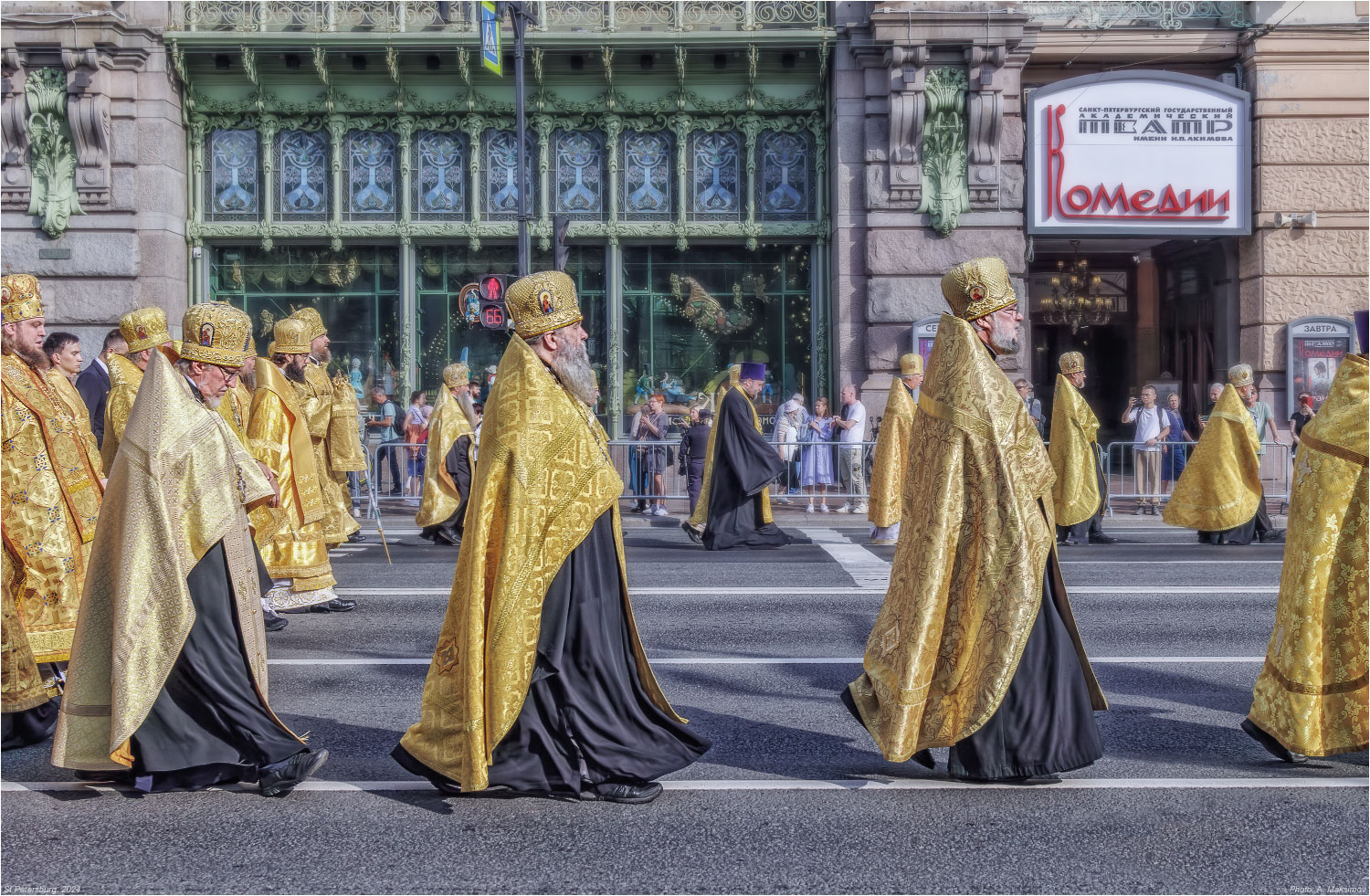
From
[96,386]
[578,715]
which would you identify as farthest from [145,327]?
[578,715]

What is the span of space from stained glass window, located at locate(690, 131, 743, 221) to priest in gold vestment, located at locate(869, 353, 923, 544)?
7.92 meters

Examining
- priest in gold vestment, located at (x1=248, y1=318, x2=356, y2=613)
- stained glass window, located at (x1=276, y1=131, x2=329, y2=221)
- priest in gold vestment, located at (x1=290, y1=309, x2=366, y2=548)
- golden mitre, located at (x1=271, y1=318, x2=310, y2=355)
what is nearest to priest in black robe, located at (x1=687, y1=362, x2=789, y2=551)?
priest in gold vestment, located at (x1=290, y1=309, x2=366, y2=548)

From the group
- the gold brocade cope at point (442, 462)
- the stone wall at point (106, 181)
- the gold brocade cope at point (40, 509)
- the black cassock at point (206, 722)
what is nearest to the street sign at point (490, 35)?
the stone wall at point (106, 181)

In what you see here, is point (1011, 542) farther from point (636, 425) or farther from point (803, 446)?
point (636, 425)

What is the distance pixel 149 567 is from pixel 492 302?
494 inches

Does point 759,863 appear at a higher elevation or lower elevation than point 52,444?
lower

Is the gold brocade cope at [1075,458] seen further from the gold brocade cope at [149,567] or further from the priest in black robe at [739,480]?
the gold brocade cope at [149,567]

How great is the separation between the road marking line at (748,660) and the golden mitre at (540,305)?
3.10m

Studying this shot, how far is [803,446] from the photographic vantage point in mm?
16969

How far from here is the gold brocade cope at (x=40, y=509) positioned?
6164mm

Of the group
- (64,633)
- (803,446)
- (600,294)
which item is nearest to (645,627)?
(64,633)

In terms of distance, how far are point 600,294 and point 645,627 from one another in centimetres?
1284

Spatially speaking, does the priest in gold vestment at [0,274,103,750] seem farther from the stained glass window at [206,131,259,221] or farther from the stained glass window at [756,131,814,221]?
the stained glass window at [756,131,814,221]

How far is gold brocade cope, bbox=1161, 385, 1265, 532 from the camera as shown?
42.9 feet
